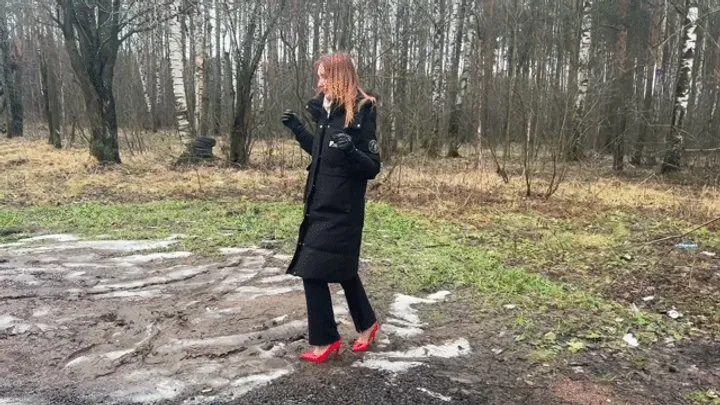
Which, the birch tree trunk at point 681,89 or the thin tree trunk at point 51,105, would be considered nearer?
the birch tree trunk at point 681,89

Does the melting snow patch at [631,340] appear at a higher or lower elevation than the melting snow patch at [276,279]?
lower

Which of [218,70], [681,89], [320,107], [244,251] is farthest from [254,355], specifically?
[218,70]

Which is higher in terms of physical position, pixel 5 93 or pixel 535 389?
pixel 5 93

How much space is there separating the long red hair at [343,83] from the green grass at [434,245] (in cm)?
213

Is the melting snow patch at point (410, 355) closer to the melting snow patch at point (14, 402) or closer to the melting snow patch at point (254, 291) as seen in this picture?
the melting snow patch at point (254, 291)

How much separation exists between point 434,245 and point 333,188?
3.99 m

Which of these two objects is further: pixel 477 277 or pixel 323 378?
pixel 477 277

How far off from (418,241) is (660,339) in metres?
3.48

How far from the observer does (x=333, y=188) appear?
12.0ft

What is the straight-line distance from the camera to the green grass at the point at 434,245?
189 inches

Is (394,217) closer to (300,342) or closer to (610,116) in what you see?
(300,342)

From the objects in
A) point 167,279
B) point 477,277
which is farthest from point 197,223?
point 477,277

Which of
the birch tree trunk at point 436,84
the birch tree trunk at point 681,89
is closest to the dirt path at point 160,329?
the birch tree trunk at point 681,89

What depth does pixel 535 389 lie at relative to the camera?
3.63m
